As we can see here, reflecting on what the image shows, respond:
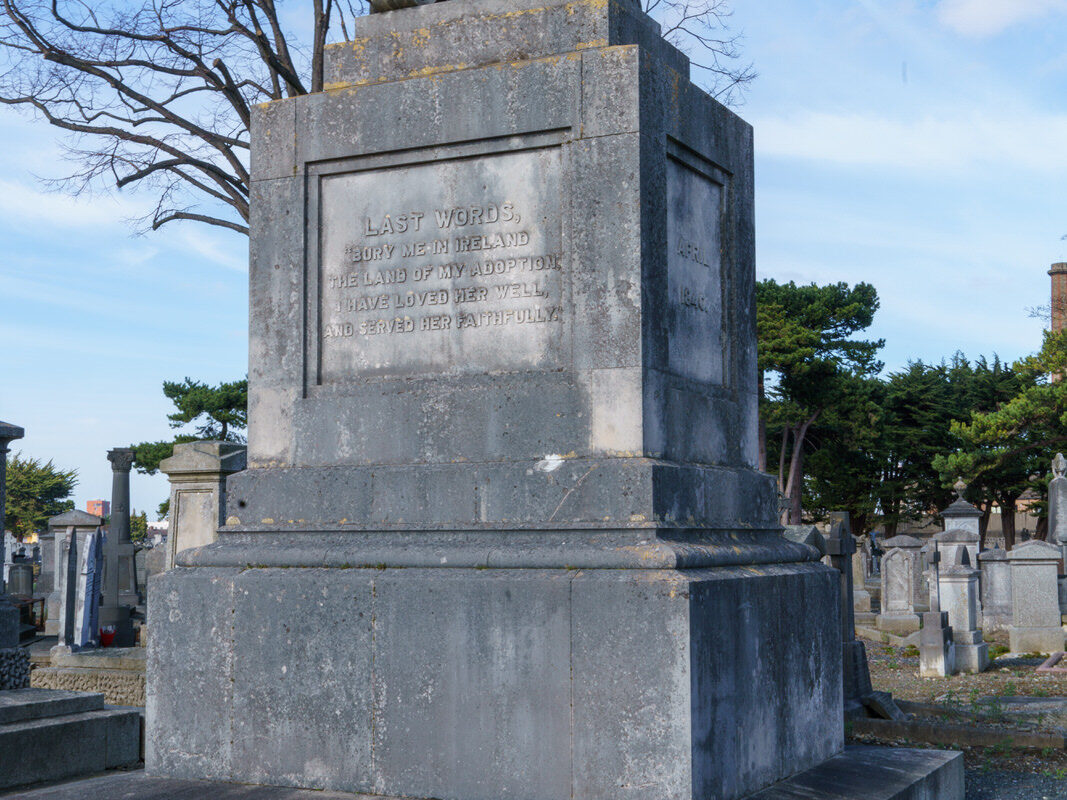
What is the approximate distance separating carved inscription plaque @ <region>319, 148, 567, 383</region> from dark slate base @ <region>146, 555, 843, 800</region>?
992 millimetres

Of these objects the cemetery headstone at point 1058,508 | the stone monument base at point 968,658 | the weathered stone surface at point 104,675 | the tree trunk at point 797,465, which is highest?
the tree trunk at point 797,465

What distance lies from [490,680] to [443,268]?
180 centimetres

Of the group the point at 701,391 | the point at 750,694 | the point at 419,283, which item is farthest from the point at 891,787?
the point at 419,283

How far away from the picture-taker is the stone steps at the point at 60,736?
586 cm

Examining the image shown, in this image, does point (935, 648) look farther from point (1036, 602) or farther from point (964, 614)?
point (1036, 602)

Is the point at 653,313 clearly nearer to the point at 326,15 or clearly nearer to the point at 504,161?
the point at 504,161

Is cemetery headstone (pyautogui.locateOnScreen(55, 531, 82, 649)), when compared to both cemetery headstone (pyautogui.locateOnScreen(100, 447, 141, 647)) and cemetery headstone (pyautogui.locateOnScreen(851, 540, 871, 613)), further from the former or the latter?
cemetery headstone (pyautogui.locateOnScreen(851, 540, 871, 613))

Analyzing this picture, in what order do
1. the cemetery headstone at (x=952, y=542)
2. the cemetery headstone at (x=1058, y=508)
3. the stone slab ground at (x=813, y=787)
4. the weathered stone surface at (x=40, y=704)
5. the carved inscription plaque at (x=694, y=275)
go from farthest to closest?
the cemetery headstone at (x=1058, y=508), the cemetery headstone at (x=952, y=542), the weathered stone surface at (x=40, y=704), the carved inscription plaque at (x=694, y=275), the stone slab ground at (x=813, y=787)

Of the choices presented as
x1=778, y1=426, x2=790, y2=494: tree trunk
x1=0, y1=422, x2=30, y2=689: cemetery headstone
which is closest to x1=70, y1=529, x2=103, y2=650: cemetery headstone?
x1=0, y1=422, x2=30, y2=689: cemetery headstone

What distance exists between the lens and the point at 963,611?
16250 millimetres

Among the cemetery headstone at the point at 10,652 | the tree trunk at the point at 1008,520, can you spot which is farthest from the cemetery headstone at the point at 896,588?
the tree trunk at the point at 1008,520

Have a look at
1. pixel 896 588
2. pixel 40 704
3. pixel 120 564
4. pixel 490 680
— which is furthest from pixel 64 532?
pixel 490 680

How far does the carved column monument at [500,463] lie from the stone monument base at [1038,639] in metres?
13.6

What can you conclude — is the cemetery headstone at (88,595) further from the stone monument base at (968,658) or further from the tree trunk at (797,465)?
the tree trunk at (797,465)
